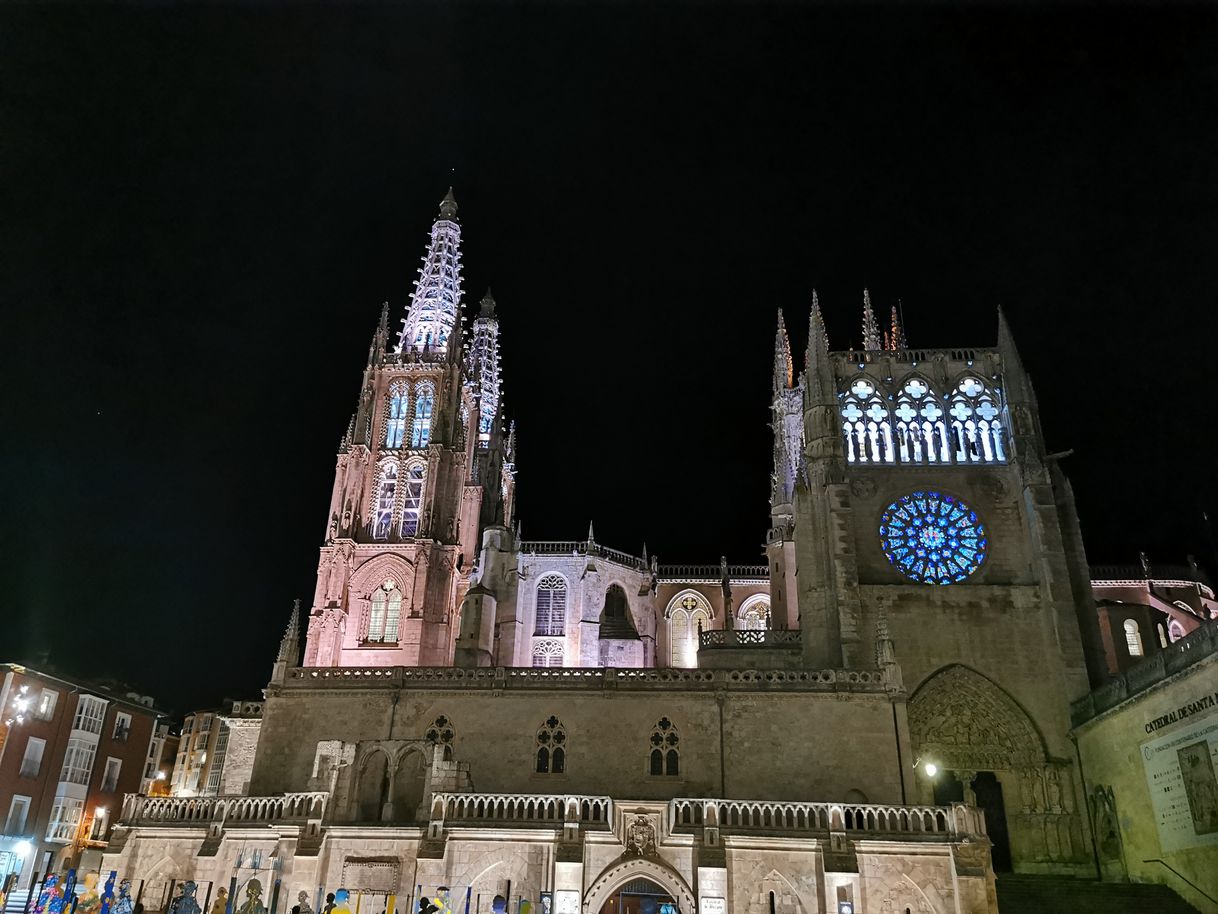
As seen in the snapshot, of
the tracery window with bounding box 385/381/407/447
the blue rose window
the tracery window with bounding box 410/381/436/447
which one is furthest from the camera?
the tracery window with bounding box 385/381/407/447

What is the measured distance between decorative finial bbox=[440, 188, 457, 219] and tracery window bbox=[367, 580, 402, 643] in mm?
29499

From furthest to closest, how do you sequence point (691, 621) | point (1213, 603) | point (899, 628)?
point (691, 621)
point (1213, 603)
point (899, 628)

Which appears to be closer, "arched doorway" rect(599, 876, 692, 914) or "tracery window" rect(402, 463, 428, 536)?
"arched doorway" rect(599, 876, 692, 914)

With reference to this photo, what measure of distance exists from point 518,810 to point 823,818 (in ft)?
26.7

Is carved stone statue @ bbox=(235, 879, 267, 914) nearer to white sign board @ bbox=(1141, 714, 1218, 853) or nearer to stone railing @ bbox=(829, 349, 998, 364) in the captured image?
white sign board @ bbox=(1141, 714, 1218, 853)

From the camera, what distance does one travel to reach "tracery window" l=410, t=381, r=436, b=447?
51031 mm

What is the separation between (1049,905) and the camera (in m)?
24.9

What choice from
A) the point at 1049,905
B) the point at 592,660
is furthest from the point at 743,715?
the point at 592,660

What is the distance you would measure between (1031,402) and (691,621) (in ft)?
83.4

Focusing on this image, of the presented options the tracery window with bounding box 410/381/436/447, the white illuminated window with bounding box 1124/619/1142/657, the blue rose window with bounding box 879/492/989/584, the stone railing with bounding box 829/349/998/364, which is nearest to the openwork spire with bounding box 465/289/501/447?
the tracery window with bounding box 410/381/436/447

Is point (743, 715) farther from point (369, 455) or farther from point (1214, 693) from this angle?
point (369, 455)

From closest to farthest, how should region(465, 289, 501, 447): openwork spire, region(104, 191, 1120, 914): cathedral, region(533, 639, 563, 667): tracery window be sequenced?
1. region(104, 191, 1120, 914): cathedral
2. region(533, 639, 563, 667): tracery window
3. region(465, 289, 501, 447): openwork spire

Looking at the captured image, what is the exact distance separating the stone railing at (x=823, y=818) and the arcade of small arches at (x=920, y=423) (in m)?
16.0

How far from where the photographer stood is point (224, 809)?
24672 mm
